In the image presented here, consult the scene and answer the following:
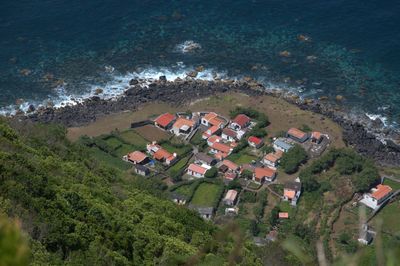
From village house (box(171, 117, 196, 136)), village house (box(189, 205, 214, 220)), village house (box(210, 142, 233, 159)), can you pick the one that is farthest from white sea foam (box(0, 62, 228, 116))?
village house (box(189, 205, 214, 220))

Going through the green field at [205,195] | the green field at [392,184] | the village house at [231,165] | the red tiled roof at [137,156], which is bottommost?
the green field at [205,195]

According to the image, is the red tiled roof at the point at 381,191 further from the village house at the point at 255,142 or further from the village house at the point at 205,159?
the village house at the point at 205,159

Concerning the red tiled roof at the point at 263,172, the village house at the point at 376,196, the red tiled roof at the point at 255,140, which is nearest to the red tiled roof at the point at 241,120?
the red tiled roof at the point at 255,140

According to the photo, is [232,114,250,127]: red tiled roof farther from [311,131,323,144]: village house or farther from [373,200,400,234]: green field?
[373,200,400,234]: green field

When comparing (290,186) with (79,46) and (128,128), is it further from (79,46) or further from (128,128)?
(79,46)

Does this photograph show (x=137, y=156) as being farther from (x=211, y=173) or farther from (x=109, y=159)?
(x=211, y=173)

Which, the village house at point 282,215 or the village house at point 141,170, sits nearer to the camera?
the village house at point 282,215

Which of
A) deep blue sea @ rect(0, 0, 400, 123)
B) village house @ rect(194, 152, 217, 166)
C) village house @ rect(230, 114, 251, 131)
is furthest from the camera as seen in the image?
deep blue sea @ rect(0, 0, 400, 123)
